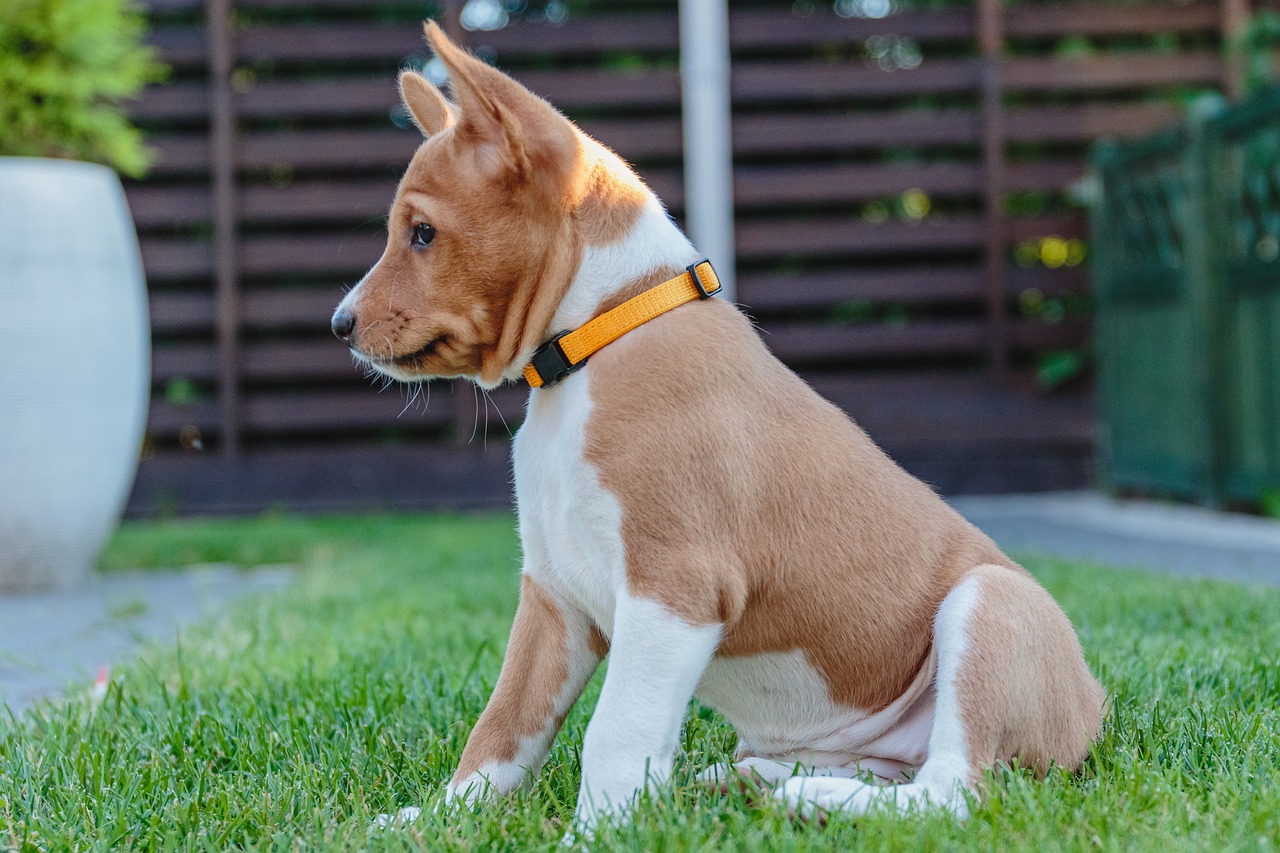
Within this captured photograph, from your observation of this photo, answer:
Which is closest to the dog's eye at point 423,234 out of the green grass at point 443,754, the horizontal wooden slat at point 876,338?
the green grass at point 443,754

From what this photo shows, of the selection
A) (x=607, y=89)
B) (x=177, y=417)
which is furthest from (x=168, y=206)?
(x=607, y=89)

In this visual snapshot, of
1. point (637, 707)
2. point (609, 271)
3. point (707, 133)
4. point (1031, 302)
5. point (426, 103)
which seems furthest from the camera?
point (1031, 302)

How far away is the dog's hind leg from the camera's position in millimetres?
1711

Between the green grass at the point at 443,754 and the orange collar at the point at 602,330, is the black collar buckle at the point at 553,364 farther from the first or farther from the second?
the green grass at the point at 443,754

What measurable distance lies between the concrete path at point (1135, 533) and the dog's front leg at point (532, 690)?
2.77 metres

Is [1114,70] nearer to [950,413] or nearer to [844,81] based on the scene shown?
[844,81]

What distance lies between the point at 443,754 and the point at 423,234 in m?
0.86

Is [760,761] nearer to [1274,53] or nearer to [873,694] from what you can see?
[873,694]

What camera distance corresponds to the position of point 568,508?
68.7 inches

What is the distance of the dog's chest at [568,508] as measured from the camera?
1722 millimetres

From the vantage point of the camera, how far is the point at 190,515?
6848 mm

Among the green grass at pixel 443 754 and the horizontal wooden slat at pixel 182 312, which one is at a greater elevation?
the horizontal wooden slat at pixel 182 312

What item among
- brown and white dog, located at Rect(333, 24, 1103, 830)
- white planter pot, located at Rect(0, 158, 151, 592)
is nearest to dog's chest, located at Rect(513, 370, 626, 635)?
brown and white dog, located at Rect(333, 24, 1103, 830)

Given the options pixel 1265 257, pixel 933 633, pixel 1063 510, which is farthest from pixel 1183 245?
pixel 933 633
